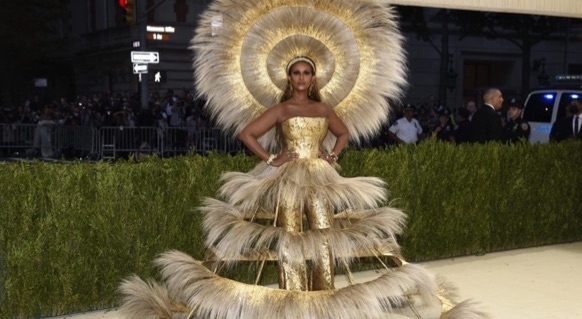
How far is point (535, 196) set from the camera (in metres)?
9.86

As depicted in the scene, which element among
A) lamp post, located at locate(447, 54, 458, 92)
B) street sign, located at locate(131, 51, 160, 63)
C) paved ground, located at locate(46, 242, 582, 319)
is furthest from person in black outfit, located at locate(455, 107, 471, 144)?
lamp post, located at locate(447, 54, 458, 92)

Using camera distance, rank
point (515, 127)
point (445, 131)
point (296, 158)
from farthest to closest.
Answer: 1. point (445, 131)
2. point (515, 127)
3. point (296, 158)

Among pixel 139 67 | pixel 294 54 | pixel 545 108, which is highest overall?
pixel 139 67

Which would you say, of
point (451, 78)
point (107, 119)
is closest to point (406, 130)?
point (107, 119)

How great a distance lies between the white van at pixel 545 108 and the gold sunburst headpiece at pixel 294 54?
43.1 feet

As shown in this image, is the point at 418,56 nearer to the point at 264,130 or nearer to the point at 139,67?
the point at 139,67

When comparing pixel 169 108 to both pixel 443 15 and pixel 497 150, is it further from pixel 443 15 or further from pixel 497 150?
pixel 443 15

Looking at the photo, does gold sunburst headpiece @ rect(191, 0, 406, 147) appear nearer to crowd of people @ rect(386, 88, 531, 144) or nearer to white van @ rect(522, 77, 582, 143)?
crowd of people @ rect(386, 88, 531, 144)

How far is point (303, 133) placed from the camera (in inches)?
220

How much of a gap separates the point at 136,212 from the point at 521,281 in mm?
3996

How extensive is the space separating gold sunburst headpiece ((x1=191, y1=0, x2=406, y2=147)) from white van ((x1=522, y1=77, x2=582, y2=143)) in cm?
1314

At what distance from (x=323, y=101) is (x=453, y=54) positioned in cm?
3967

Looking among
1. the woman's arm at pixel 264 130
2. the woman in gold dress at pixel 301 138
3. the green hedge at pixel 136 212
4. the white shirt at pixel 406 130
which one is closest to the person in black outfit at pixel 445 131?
the white shirt at pixel 406 130

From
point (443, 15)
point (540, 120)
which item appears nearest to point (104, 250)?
point (540, 120)
